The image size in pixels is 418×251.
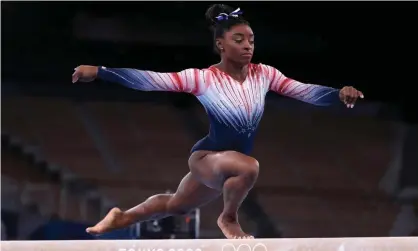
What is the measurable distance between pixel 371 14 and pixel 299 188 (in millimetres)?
1022

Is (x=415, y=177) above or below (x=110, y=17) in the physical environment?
below

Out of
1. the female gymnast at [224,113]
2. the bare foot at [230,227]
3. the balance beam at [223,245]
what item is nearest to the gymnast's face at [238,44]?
the female gymnast at [224,113]

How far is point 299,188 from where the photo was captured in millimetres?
3264

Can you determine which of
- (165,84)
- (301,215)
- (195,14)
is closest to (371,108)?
(301,215)

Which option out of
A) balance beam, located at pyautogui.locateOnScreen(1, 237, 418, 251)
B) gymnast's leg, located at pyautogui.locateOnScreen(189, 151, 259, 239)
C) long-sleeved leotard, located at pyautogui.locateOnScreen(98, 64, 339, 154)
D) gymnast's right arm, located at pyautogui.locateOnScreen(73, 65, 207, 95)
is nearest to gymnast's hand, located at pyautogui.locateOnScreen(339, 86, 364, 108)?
long-sleeved leotard, located at pyautogui.locateOnScreen(98, 64, 339, 154)

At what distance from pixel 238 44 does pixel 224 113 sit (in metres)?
0.29

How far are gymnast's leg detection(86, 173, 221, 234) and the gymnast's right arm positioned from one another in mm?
386

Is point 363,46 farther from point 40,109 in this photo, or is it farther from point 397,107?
point 40,109

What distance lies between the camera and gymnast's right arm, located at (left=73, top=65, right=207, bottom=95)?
7.95 ft

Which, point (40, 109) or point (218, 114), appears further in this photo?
point (40, 109)

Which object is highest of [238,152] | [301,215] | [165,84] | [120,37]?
[120,37]

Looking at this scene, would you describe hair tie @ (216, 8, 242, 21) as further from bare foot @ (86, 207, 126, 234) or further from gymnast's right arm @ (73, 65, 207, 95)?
bare foot @ (86, 207, 126, 234)

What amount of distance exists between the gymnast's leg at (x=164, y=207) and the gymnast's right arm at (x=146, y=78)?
39 cm

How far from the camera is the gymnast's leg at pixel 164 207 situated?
2.63 m
